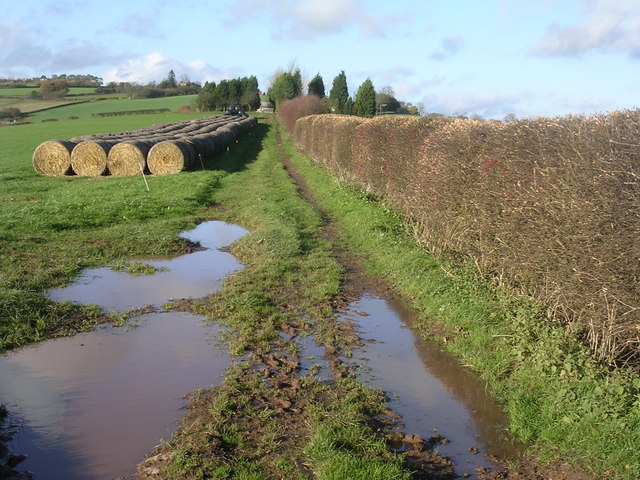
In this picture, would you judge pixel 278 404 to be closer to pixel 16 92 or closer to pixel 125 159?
pixel 125 159

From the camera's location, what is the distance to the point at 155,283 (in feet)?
32.2

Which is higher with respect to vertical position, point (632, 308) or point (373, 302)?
point (632, 308)

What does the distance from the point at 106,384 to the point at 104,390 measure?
15cm

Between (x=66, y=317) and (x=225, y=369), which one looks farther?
(x=66, y=317)

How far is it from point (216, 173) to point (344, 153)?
569 cm

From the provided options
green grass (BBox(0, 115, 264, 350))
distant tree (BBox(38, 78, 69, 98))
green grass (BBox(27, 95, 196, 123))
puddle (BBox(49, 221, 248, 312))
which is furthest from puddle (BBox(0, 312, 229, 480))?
distant tree (BBox(38, 78, 69, 98))

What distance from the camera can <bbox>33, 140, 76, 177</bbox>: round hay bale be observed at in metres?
23.8

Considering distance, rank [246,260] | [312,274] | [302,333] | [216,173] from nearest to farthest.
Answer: [302,333] < [312,274] < [246,260] < [216,173]

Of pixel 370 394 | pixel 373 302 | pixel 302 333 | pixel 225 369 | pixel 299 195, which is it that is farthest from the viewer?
pixel 299 195

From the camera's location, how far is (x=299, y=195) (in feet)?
66.0

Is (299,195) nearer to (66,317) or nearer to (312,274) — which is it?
(312,274)

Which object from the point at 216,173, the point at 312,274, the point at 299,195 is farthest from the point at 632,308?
the point at 216,173

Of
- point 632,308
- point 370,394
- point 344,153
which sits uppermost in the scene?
point 344,153

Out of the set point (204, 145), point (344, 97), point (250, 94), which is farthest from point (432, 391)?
point (250, 94)
